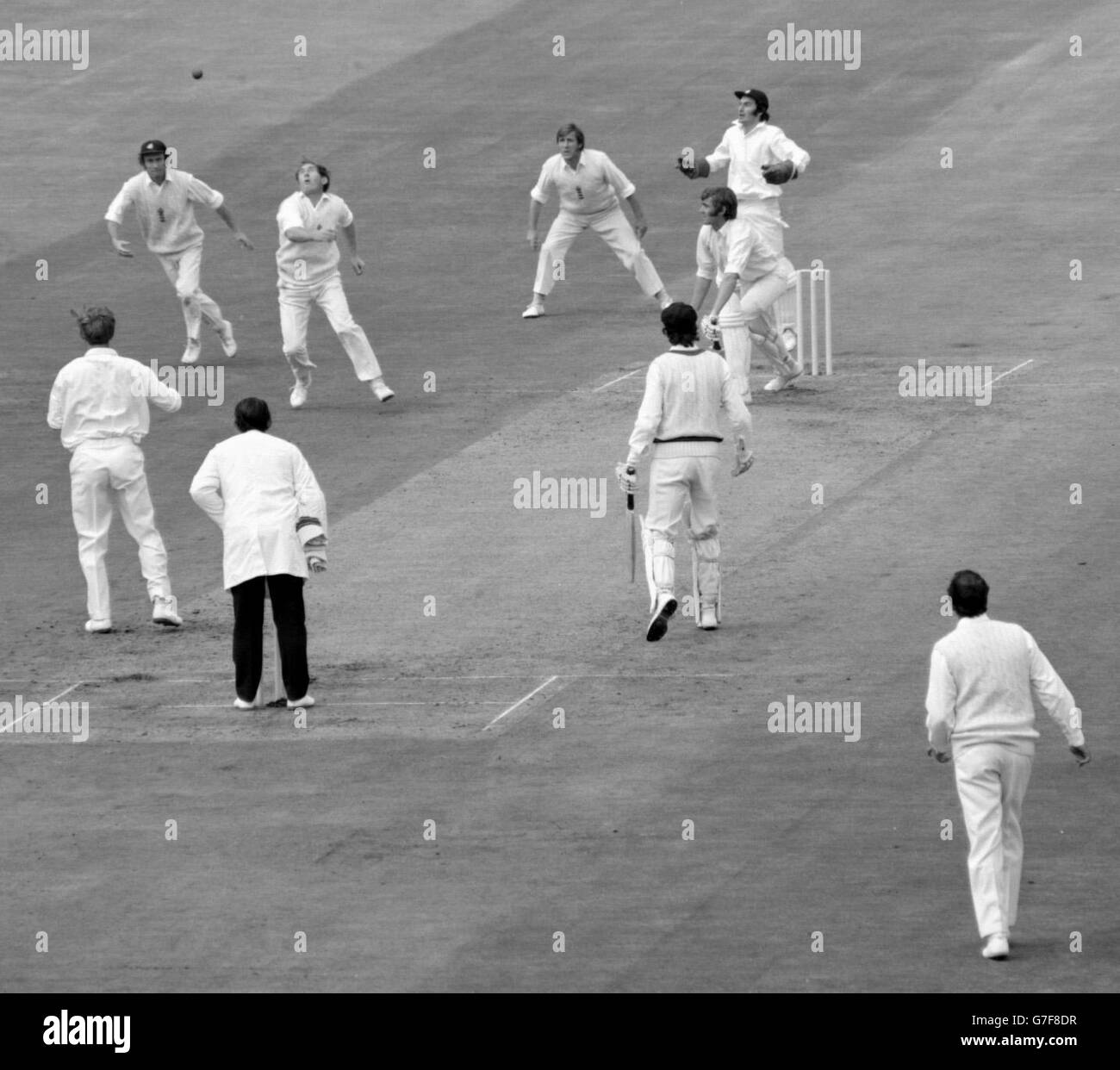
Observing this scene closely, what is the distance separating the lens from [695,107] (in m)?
34.0

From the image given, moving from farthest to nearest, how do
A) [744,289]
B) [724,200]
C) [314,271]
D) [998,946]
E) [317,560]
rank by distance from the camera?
1. [314,271]
2. [744,289]
3. [724,200]
4. [317,560]
5. [998,946]

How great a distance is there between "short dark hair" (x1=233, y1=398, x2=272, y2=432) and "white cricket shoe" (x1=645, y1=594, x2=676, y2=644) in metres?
2.90

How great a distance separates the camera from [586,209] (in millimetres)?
26172

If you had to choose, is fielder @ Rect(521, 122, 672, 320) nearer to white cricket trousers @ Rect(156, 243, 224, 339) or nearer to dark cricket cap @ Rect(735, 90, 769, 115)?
dark cricket cap @ Rect(735, 90, 769, 115)

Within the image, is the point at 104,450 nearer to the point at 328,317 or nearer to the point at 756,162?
the point at 328,317

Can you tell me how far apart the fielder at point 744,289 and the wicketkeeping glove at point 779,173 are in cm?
44

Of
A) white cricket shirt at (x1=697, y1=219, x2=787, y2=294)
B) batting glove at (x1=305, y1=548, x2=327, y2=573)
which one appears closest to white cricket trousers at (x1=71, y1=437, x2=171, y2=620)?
batting glove at (x1=305, y1=548, x2=327, y2=573)

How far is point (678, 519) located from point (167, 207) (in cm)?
992

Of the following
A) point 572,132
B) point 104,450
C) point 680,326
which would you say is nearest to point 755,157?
point 572,132

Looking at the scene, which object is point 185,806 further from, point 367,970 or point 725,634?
point 725,634

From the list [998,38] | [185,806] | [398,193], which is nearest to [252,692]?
[185,806]

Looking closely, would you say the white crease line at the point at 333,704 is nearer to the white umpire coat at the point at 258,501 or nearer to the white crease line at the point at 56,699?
the white crease line at the point at 56,699

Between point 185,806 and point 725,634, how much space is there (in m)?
4.59

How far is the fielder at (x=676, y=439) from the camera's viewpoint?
658 inches
